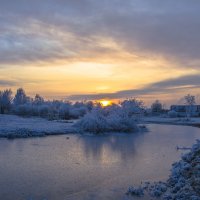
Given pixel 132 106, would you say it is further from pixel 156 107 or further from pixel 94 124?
pixel 156 107

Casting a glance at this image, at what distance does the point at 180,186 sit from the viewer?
1538cm

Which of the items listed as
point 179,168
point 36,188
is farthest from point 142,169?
point 36,188

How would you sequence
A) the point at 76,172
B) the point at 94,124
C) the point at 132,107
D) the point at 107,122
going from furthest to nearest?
the point at 132,107 < the point at 107,122 < the point at 94,124 < the point at 76,172

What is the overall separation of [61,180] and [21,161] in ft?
20.5

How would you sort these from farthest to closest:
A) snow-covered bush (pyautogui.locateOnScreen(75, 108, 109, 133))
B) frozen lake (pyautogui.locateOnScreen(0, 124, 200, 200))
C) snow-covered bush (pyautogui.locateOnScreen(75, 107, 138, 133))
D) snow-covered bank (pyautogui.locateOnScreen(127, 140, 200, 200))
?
snow-covered bush (pyautogui.locateOnScreen(75, 107, 138, 133)) → snow-covered bush (pyautogui.locateOnScreen(75, 108, 109, 133)) → frozen lake (pyautogui.locateOnScreen(0, 124, 200, 200)) → snow-covered bank (pyautogui.locateOnScreen(127, 140, 200, 200))

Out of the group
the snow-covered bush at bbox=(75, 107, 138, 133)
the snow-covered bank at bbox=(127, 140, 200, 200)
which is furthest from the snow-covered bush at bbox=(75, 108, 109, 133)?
the snow-covered bank at bbox=(127, 140, 200, 200)

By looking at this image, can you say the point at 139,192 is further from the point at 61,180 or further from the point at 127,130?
the point at 127,130

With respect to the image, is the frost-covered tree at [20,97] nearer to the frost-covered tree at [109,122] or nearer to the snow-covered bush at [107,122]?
the frost-covered tree at [109,122]

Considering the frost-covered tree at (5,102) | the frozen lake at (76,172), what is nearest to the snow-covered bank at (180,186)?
the frozen lake at (76,172)

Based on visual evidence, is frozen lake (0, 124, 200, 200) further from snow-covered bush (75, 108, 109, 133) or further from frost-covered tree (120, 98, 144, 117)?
frost-covered tree (120, 98, 144, 117)

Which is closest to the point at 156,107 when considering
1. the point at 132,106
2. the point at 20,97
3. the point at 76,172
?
the point at 20,97

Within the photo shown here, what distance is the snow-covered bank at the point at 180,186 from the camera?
46.5 feet

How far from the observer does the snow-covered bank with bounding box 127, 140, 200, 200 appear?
46.5ft

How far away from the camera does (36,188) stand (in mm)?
16219
